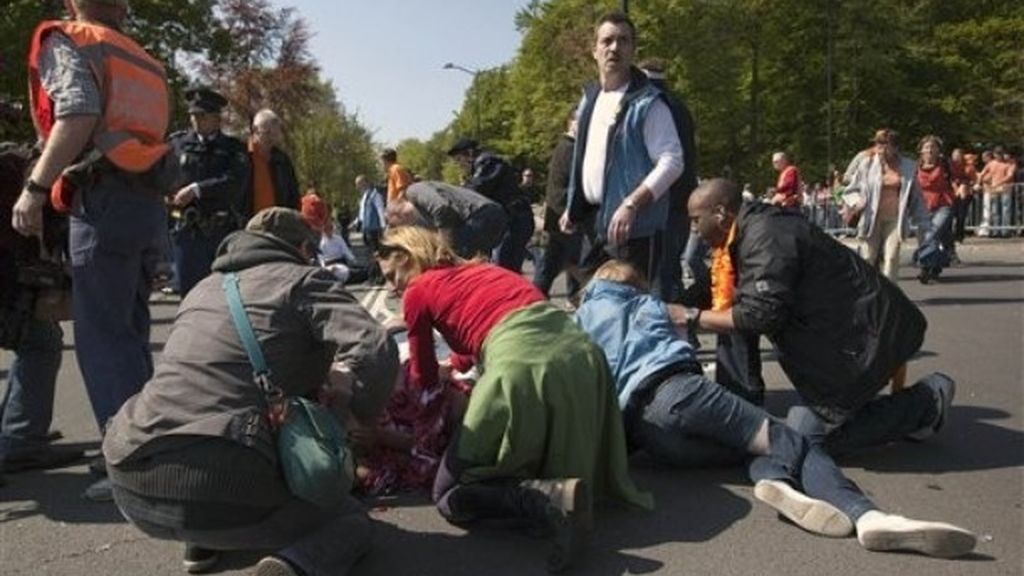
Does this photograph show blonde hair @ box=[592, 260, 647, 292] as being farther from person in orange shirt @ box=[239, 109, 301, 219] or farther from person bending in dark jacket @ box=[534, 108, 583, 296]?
person in orange shirt @ box=[239, 109, 301, 219]

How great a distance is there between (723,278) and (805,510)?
170 cm

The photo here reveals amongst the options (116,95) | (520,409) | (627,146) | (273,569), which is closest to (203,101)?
(116,95)

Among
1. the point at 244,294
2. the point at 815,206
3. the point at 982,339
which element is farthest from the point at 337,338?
the point at 815,206

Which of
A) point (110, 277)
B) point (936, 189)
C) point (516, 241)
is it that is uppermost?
point (936, 189)

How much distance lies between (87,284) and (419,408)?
1448mm

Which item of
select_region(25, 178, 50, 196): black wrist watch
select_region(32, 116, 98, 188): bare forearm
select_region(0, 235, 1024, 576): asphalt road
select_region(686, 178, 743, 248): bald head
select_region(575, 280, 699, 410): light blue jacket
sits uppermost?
select_region(32, 116, 98, 188): bare forearm

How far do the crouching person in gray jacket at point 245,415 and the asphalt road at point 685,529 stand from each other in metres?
0.37

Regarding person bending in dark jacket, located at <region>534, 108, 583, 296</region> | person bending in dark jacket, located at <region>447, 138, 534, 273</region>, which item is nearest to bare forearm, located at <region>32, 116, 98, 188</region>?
person bending in dark jacket, located at <region>534, 108, 583, 296</region>

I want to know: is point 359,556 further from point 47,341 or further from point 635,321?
point 47,341

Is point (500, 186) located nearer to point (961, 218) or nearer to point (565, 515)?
point (565, 515)

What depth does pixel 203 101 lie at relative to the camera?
628 centimetres

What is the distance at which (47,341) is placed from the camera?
4.68 m

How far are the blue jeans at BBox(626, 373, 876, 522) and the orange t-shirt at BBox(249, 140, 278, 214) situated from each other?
357 cm

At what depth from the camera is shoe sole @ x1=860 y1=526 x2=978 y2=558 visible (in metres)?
3.25
